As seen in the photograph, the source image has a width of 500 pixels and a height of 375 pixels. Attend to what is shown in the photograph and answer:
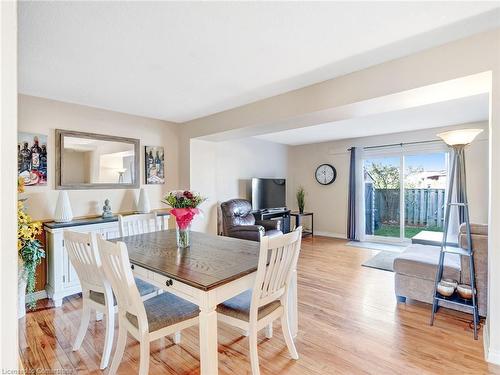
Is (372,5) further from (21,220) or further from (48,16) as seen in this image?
(21,220)

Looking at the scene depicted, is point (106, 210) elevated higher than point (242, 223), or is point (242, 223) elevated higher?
point (106, 210)

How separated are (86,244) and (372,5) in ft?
7.96

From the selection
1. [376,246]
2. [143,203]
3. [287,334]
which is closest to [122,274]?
[287,334]

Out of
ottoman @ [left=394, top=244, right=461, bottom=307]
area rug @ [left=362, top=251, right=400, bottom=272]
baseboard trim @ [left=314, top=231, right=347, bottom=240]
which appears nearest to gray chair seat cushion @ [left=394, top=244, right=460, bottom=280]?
ottoman @ [left=394, top=244, right=461, bottom=307]

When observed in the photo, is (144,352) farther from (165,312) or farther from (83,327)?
(83,327)

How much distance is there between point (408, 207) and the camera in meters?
5.48

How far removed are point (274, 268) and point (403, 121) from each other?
4.01m

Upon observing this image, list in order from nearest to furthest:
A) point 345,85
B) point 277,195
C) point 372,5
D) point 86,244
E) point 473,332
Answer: point 372,5 < point 86,244 < point 473,332 < point 345,85 < point 277,195

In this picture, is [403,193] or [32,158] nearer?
[32,158]

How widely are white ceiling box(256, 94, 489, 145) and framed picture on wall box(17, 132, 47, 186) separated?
12.8 ft

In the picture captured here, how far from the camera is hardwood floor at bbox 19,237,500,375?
71.4 inches

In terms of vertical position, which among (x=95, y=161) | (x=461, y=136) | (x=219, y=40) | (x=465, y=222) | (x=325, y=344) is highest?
(x=219, y=40)

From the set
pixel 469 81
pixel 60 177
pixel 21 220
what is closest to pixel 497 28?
pixel 469 81

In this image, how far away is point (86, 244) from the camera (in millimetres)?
1804
